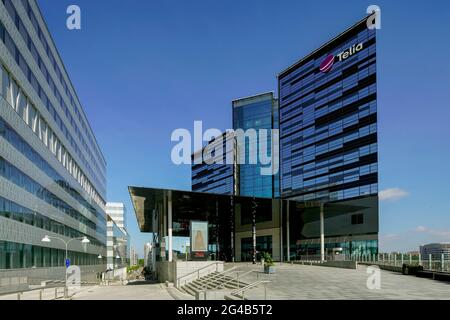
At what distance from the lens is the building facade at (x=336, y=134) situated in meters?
90.0

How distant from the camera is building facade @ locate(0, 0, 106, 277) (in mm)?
40500

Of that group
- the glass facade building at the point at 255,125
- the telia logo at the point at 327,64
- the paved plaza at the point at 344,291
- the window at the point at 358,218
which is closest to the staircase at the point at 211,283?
the paved plaza at the point at 344,291

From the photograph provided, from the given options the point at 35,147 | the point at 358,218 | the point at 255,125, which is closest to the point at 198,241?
the point at 35,147

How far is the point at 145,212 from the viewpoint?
67000 millimetres

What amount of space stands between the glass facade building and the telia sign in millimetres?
41229

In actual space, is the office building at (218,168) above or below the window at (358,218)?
above

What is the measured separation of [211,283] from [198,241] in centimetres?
999

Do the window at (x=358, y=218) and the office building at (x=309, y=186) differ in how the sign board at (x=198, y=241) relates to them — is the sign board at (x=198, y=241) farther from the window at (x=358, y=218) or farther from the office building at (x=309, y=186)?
the window at (x=358, y=218)

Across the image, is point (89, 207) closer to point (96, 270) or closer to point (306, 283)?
point (96, 270)

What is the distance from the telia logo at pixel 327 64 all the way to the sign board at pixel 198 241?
8264 cm

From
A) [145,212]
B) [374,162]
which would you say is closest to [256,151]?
[374,162]

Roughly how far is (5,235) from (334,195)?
80.4 m

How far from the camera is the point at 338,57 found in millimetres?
114375

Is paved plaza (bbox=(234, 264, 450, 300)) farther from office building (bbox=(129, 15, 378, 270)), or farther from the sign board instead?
office building (bbox=(129, 15, 378, 270))
